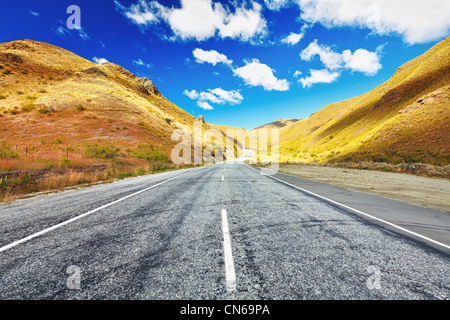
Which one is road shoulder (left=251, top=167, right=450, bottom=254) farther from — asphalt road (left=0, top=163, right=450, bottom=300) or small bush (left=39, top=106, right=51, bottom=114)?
small bush (left=39, top=106, right=51, bottom=114)

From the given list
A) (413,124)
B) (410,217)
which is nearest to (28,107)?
(410,217)

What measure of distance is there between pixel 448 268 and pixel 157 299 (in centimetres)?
396

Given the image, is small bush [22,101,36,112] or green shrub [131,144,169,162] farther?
small bush [22,101,36,112]

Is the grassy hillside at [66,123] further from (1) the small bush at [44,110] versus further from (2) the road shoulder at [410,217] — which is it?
(2) the road shoulder at [410,217]

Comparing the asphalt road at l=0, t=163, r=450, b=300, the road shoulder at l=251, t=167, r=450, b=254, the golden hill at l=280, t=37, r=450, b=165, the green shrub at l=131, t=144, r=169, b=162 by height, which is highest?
the golden hill at l=280, t=37, r=450, b=165

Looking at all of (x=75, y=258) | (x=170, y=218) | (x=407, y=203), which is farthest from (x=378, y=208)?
(x=75, y=258)

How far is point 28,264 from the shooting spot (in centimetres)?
241

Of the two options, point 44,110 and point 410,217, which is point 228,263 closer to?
point 410,217

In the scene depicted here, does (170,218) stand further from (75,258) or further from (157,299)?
(157,299)

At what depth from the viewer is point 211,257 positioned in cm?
261

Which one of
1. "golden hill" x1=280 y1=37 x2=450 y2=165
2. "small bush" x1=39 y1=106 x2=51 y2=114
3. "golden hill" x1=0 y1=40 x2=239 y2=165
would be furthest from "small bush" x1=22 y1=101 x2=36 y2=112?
"golden hill" x1=280 y1=37 x2=450 y2=165

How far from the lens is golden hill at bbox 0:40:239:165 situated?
2320 cm

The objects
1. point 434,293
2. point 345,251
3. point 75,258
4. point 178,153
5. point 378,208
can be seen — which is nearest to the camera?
point 434,293
